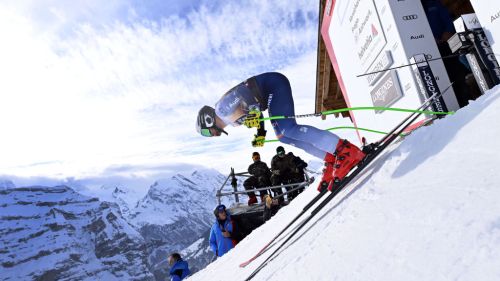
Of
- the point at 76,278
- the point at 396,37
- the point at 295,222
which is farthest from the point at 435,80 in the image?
the point at 76,278

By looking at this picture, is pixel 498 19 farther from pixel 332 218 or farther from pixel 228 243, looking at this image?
pixel 228 243

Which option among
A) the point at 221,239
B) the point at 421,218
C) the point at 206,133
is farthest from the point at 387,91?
the point at 421,218

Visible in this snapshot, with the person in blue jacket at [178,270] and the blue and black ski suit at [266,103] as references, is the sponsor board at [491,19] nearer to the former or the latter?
the blue and black ski suit at [266,103]

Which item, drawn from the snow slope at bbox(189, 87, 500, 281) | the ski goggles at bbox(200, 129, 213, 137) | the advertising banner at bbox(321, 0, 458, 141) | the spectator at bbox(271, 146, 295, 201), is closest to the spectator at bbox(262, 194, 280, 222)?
the spectator at bbox(271, 146, 295, 201)

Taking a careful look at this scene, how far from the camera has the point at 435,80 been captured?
16.8 ft

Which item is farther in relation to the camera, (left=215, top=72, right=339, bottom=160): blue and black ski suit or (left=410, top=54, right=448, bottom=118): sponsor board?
(left=410, top=54, right=448, bottom=118): sponsor board

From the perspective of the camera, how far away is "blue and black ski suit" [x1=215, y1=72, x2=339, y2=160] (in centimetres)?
429

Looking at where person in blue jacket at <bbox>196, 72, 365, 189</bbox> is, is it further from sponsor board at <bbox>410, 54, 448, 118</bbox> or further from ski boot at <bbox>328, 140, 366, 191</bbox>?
sponsor board at <bbox>410, 54, 448, 118</bbox>

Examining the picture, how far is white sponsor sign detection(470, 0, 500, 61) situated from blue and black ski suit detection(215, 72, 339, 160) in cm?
240

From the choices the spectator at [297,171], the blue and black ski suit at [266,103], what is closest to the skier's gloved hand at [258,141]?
the blue and black ski suit at [266,103]

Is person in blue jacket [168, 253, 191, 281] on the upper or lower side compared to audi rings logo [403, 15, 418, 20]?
lower

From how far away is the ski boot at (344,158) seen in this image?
12.5 ft

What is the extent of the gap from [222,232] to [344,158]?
430 centimetres

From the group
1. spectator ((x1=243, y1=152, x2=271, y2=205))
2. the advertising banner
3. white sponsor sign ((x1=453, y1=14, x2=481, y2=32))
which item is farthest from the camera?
spectator ((x1=243, y1=152, x2=271, y2=205))
